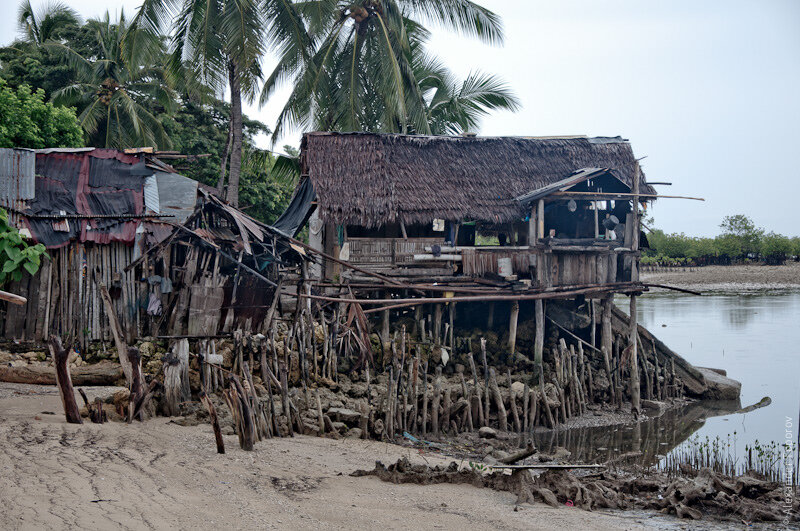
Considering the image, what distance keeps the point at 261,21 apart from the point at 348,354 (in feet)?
30.8

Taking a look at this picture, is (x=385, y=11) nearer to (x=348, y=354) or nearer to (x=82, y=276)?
(x=348, y=354)

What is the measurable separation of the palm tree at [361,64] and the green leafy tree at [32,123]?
6016mm

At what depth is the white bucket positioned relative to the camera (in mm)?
16219

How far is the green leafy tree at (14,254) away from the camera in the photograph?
11281mm

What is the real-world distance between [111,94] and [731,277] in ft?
145

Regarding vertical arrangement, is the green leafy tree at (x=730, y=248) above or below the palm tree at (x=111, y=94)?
below

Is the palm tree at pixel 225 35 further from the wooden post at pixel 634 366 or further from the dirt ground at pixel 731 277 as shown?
the dirt ground at pixel 731 277

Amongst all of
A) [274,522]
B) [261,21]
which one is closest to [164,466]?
[274,522]

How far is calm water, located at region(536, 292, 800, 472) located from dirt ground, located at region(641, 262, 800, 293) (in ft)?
13.4

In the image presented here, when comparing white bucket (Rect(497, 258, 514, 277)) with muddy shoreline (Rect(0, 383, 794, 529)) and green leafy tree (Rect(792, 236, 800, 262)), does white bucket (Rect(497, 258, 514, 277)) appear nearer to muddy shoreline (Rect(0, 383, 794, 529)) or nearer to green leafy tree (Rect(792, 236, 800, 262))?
muddy shoreline (Rect(0, 383, 794, 529))

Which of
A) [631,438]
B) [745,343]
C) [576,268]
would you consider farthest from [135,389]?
[745,343]

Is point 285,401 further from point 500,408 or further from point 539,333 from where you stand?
point 539,333

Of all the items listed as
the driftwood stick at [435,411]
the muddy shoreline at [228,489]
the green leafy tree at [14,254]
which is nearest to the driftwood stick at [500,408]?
the driftwood stick at [435,411]

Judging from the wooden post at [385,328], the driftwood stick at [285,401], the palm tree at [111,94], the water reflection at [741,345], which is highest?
the palm tree at [111,94]
